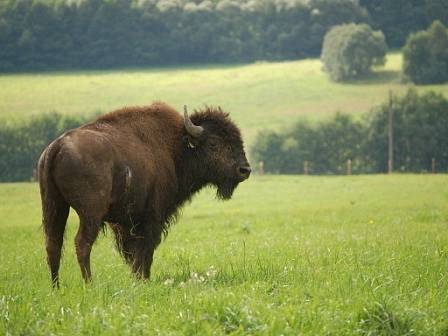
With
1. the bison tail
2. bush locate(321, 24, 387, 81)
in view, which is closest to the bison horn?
the bison tail

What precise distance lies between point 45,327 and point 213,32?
122m

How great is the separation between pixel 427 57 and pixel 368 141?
106ft

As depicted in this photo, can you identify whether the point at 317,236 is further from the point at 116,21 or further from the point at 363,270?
the point at 116,21

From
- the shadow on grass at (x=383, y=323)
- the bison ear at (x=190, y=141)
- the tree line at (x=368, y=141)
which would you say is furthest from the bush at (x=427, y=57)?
the shadow on grass at (x=383, y=323)

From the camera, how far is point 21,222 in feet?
129

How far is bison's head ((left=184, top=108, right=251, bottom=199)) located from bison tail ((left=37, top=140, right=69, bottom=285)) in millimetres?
3164

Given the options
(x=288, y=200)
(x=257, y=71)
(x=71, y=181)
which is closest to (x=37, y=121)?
(x=288, y=200)

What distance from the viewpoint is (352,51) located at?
120 meters

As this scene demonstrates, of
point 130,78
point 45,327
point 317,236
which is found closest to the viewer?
point 45,327

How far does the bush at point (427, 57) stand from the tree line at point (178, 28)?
11309mm

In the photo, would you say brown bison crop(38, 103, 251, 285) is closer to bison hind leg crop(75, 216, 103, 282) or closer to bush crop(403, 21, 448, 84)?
bison hind leg crop(75, 216, 103, 282)

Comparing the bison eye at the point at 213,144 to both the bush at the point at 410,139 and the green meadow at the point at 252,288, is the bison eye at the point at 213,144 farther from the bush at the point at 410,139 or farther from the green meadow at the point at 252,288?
the bush at the point at 410,139

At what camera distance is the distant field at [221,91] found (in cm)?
9338

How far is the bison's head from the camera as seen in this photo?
13.0 metres
